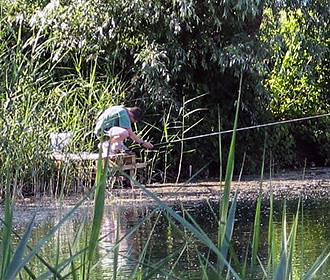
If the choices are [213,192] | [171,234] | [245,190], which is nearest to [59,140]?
[213,192]

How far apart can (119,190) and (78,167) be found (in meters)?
1.09

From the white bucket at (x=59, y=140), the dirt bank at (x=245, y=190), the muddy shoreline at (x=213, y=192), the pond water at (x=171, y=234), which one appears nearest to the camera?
the pond water at (x=171, y=234)

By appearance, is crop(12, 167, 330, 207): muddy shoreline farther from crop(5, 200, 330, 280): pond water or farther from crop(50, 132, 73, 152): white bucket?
crop(50, 132, 73, 152): white bucket

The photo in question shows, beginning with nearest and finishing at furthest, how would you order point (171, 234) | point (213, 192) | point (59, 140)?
point (171, 234)
point (59, 140)
point (213, 192)

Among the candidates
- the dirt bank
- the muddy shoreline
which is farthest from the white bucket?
the dirt bank

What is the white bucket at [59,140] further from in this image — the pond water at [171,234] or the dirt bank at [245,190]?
the pond water at [171,234]

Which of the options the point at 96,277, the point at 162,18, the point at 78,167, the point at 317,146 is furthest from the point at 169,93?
the point at 96,277

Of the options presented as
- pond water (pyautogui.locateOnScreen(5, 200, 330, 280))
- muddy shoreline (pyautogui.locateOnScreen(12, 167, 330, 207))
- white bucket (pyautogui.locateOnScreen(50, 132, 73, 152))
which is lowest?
pond water (pyautogui.locateOnScreen(5, 200, 330, 280))

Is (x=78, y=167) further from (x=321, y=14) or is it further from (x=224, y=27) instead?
(x=321, y=14)

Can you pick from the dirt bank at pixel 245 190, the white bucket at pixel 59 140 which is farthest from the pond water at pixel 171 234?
the white bucket at pixel 59 140

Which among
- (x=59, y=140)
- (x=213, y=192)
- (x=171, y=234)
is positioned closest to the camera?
(x=171, y=234)

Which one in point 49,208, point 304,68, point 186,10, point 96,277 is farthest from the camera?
point 304,68

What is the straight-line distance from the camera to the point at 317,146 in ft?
53.5

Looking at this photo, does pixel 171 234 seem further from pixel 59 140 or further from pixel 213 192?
pixel 213 192
